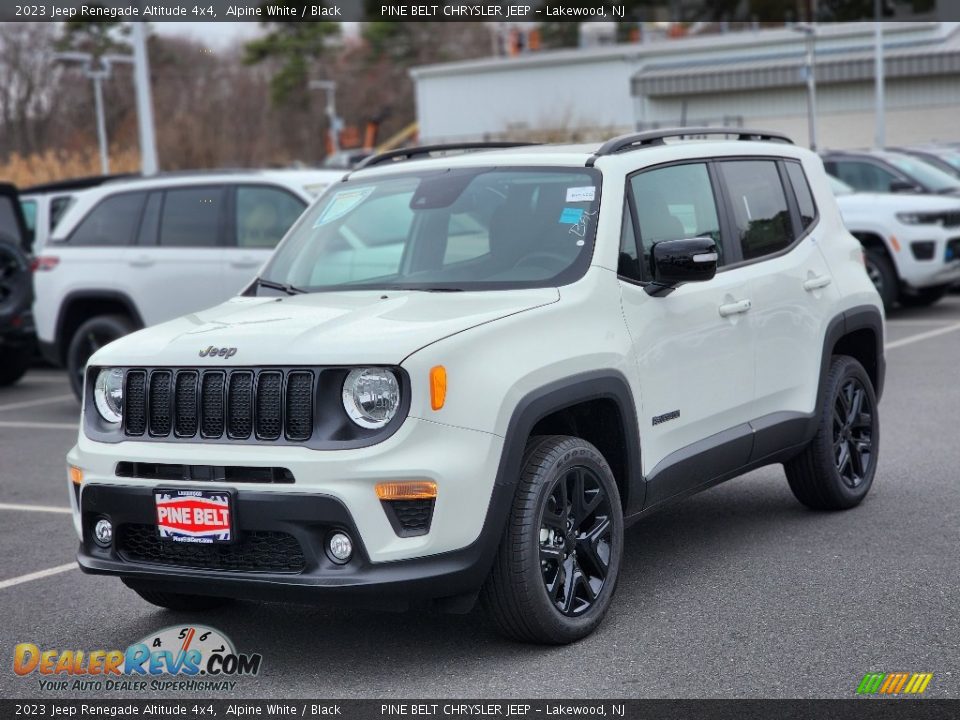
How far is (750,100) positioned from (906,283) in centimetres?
3310

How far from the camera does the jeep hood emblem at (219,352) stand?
15.5 ft

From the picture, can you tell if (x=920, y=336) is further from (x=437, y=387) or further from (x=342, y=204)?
(x=437, y=387)

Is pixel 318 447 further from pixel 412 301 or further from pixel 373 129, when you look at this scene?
pixel 373 129

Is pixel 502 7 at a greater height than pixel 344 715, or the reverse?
pixel 502 7

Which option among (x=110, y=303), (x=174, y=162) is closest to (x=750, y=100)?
(x=174, y=162)

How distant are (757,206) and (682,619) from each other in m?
2.21

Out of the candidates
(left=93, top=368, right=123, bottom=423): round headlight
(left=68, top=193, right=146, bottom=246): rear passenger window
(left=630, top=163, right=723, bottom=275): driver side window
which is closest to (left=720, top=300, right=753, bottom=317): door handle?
(left=630, top=163, right=723, bottom=275): driver side window

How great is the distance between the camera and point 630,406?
5.24m

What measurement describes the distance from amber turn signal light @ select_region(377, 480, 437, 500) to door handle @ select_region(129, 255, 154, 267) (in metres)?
7.43

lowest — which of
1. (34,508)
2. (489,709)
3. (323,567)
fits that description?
(34,508)

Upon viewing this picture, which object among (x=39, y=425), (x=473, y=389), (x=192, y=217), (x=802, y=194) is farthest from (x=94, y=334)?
(x=473, y=389)

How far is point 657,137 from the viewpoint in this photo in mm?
6160

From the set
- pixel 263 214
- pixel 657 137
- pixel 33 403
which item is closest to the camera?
pixel 657 137

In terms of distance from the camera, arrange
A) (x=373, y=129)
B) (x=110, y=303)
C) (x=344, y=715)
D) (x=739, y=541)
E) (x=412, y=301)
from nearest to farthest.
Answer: (x=344, y=715), (x=412, y=301), (x=739, y=541), (x=110, y=303), (x=373, y=129)
